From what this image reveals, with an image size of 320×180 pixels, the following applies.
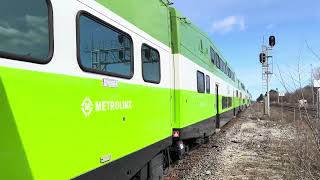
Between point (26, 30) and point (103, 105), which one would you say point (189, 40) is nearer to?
point (103, 105)

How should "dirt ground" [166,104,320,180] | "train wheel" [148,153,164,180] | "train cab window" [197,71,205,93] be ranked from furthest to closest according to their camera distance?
"train cab window" [197,71,205,93] < "dirt ground" [166,104,320,180] < "train wheel" [148,153,164,180]

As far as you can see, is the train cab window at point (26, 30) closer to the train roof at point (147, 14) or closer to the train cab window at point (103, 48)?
the train cab window at point (103, 48)

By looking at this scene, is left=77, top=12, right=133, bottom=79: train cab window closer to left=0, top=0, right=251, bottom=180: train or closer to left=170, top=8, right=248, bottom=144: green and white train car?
left=0, top=0, right=251, bottom=180: train

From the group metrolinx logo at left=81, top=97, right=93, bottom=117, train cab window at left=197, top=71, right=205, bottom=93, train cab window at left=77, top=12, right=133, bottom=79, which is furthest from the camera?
train cab window at left=197, top=71, right=205, bottom=93

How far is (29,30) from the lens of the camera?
3.27 meters

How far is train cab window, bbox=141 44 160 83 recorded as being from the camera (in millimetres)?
6023

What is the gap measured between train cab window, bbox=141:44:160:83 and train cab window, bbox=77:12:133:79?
1.83ft

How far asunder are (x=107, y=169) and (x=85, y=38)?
54.5 inches

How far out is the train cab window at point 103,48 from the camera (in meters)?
4.16

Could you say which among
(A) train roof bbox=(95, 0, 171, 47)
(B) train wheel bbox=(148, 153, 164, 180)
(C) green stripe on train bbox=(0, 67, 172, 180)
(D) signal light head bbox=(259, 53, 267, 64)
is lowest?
(B) train wheel bbox=(148, 153, 164, 180)

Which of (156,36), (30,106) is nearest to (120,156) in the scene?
(30,106)

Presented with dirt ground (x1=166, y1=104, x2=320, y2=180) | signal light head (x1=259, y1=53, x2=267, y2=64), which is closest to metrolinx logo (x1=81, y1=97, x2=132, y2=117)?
dirt ground (x1=166, y1=104, x2=320, y2=180)

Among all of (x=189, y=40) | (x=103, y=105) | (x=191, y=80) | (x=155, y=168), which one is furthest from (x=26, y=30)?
(x=189, y=40)

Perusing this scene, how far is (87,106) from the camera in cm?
409
